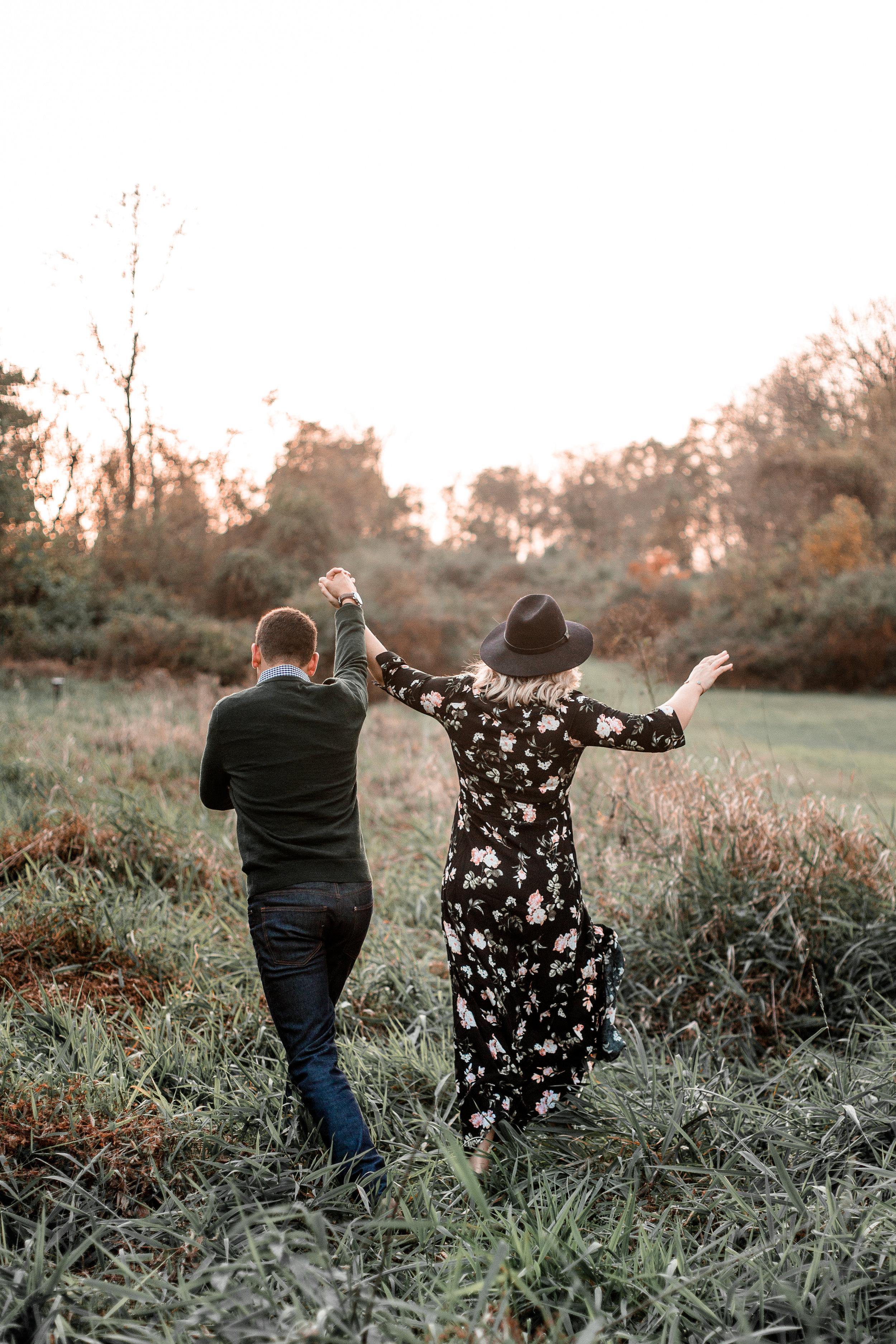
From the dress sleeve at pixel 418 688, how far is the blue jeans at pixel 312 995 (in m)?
0.64

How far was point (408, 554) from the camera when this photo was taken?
2394 centimetres

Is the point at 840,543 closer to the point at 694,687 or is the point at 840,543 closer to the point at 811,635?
the point at 811,635

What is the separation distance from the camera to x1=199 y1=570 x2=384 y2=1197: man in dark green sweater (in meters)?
2.46

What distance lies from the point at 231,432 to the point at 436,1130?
1839cm

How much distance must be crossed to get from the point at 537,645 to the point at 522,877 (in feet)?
2.44

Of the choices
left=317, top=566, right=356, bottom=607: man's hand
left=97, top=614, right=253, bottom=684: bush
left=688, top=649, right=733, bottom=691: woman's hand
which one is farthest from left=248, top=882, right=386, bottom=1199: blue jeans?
left=97, top=614, right=253, bottom=684: bush

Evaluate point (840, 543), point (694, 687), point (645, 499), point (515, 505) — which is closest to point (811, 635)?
point (840, 543)

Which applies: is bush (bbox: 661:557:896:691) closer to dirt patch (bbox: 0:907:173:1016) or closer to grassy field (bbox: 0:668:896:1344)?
Answer: grassy field (bbox: 0:668:896:1344)

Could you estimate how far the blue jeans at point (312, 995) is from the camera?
7.93 feet

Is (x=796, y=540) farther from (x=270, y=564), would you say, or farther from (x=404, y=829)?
(x=404, y=829)

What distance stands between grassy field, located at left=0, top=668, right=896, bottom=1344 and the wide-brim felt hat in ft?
4.50

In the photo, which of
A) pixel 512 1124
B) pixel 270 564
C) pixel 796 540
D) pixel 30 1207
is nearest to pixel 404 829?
pixel 512 1124

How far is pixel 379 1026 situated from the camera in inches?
144

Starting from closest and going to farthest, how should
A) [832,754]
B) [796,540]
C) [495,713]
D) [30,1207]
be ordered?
[30,1207] → [495,713] → [832,754] → [796,540]
